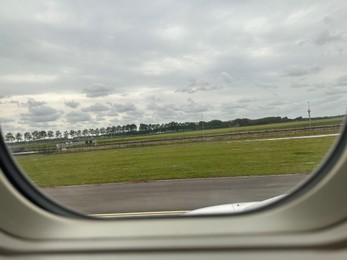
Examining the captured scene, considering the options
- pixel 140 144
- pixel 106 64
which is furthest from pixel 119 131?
pixel 106 64

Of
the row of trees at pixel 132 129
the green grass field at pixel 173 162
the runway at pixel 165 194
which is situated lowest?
the runway at pixel 165 194

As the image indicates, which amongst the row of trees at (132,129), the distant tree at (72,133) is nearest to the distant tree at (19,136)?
the row of trees at (132,129)

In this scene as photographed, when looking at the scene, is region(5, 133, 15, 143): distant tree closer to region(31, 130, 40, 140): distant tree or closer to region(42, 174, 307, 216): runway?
region(31, 130, 40, 140): distant tree

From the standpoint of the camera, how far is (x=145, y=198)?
1786 millimetres

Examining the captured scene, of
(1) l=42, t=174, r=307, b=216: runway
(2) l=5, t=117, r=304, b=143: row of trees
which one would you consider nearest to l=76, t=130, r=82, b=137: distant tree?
(2) l=5, t=117, r=304, b=143: row of trees

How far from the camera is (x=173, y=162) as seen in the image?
1.88m

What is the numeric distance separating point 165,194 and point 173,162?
0.18 m

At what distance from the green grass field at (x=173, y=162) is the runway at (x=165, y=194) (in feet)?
0.12

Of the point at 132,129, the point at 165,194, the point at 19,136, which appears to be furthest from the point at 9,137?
the point at 165,194

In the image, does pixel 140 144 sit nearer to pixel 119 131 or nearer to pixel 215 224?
pixel 119 131

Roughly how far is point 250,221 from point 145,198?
710 mm

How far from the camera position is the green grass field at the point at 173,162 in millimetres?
1516

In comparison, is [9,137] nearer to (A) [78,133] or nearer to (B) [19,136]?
(B) [19,136]

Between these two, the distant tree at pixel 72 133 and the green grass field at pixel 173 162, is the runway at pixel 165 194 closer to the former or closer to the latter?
the green grass field at pixel 173 162
